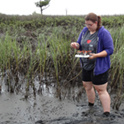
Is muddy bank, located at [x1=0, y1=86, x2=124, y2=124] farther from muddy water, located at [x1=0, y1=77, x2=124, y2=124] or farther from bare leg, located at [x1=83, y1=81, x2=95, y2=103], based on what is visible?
bare leg, located at [x1=83, y1=81, x2=95, y2=103]

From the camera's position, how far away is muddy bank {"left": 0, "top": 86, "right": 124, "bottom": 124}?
2.55 meters

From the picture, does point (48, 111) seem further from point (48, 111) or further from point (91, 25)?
point (91, 25)

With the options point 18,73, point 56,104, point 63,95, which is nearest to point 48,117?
point 56,104

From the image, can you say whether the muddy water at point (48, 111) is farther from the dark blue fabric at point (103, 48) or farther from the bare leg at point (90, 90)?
the dark blue fabric at point (103, 48)

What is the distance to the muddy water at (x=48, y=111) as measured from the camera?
8.37 feet

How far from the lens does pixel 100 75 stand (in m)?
2.44

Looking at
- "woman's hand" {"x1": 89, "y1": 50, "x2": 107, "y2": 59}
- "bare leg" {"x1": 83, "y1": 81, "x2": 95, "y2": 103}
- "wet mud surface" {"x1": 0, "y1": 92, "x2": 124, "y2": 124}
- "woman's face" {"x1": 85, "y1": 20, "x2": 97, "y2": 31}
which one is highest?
"woman's face" {"x1": 85, "y1": 20, "x2": 97, "y2": 31}

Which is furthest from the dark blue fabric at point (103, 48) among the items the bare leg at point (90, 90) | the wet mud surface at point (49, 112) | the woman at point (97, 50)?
the wet mud surface at point (49, 112)

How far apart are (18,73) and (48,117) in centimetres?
147

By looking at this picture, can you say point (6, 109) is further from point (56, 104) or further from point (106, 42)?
point (106, 42)

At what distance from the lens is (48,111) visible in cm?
280

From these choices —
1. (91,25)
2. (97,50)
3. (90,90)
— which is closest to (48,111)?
(90,90)

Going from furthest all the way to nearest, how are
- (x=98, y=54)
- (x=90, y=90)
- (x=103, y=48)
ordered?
(x=90, y=90) < (x=103, y=48) < (x=98, y=54)

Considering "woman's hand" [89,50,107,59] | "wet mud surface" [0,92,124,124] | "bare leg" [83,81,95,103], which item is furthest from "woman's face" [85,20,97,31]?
"wet mud surface" [0,92,124,124]
